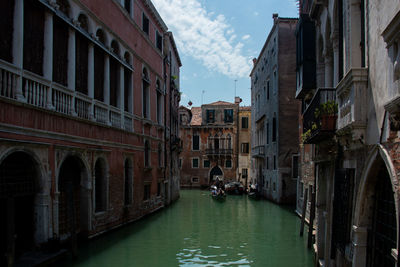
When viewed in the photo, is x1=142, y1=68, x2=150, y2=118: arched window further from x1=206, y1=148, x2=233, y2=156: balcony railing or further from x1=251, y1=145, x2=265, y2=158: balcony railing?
x1=206, y1=148, x2=233, y2=156: balcony railing

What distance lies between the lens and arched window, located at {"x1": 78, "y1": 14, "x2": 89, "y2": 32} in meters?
10.1

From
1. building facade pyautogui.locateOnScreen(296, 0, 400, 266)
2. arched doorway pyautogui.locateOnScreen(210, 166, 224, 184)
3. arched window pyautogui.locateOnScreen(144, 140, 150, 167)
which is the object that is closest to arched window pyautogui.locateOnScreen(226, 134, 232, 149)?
arched doorway pyautogui.locateOnScreen(210, 166, 224, 184)

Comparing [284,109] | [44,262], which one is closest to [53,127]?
[44,262]

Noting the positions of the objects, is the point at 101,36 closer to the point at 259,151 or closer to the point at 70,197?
the point at 70,197

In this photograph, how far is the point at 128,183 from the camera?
13.8 m

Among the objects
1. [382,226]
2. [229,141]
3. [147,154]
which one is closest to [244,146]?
[229,141]

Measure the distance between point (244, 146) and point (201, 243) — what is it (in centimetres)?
2482

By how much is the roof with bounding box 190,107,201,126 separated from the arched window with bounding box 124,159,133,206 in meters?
22.7

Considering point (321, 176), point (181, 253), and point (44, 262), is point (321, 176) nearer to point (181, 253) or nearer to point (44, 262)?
point (181, 253)

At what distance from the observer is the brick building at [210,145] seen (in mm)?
35469

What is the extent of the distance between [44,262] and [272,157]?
1735cm

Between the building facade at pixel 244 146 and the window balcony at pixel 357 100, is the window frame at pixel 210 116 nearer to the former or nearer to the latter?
the building facade at pixel 244 146

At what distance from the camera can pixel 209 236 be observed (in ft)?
40.1

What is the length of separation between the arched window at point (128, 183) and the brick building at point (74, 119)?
1.4 inches
